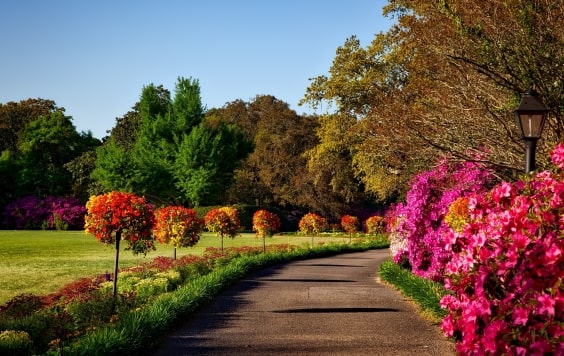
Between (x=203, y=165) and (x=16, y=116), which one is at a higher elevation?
(x=16, y=116)

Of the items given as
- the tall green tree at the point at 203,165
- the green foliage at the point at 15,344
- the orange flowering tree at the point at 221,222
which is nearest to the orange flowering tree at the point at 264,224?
the orange flowering tree at the point at 221,222

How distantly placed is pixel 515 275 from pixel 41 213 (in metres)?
56.4

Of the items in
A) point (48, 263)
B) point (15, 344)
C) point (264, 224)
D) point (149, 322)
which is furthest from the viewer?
point (264, 224)

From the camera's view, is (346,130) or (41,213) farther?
(41,213)

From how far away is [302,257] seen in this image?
87.8 ft

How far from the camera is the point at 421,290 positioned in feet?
40.8

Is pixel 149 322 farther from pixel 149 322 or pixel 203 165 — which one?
pixel 203 165

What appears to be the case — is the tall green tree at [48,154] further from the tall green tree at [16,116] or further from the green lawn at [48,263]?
the green lawn at [48,263]

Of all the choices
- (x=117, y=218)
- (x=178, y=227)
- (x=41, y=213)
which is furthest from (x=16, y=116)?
(x=117, y=218)

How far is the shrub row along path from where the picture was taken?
8273mm

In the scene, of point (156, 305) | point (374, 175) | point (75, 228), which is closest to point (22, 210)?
point (75, 228)

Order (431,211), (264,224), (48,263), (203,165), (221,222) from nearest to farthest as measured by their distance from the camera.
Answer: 1. (431,211)
2. (48,263)
3. (221,222)
4. (264,224)
5. (203,165)

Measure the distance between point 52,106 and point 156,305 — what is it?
6667 cm

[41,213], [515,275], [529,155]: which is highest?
[41,213]
